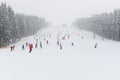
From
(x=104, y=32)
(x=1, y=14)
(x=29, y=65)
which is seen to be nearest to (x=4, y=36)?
(x=1, y=14)

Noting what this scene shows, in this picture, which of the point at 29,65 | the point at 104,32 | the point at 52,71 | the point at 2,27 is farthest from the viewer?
the point at 104,32

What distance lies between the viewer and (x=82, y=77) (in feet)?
54.6

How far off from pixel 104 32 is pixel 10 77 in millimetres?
83046

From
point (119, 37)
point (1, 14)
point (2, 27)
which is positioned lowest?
point (119, 37)

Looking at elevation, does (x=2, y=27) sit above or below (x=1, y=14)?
below

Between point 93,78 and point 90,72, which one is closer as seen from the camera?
point 93,78

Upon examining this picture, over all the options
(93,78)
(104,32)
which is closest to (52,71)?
(93,78)

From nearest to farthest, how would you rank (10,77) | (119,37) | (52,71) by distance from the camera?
1. (10,77)
2. (52,71)
3. (119,37)

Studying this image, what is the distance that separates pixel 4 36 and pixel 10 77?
135ft

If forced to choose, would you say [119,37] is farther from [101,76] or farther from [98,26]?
[101,76]

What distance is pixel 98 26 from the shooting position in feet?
338

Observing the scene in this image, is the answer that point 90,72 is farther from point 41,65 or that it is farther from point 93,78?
point 41,65

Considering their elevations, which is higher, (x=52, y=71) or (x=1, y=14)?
(x=1, y=14)

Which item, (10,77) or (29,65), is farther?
(29,65)
